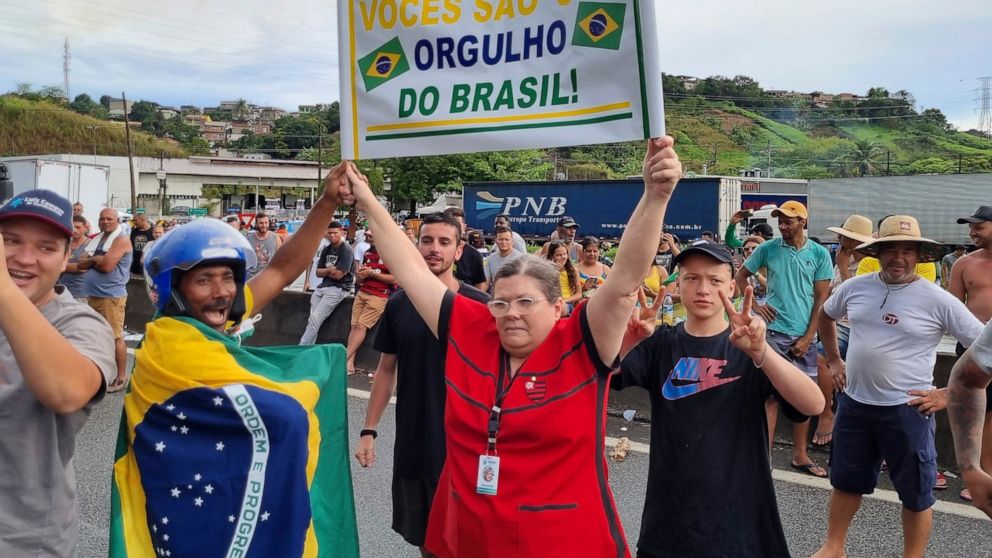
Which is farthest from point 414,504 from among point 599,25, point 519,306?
point 599,25

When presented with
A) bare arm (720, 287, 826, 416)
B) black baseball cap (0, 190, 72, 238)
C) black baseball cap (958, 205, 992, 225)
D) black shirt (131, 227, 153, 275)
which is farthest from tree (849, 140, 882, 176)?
black baseball cap (0, 190, 72, 238)

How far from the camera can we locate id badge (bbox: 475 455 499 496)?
253cm

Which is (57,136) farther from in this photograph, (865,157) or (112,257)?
(865,157)

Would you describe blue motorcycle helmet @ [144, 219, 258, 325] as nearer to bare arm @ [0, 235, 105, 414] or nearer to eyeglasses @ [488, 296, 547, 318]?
bare arm @ [0, 235, 105, 414]

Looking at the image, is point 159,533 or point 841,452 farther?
point 841,452

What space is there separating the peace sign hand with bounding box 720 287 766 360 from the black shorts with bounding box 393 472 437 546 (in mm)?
1519

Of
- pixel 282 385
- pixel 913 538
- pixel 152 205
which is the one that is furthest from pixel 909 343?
pixel 152 205

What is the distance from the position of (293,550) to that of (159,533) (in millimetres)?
390

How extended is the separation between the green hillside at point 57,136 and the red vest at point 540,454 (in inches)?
3713

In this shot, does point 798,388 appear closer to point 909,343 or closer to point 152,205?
point 909,343

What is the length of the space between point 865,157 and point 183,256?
12507 centimetres

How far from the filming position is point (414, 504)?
3652 mm

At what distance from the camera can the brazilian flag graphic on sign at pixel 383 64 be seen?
319 cm

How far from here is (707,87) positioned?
181125 mm
